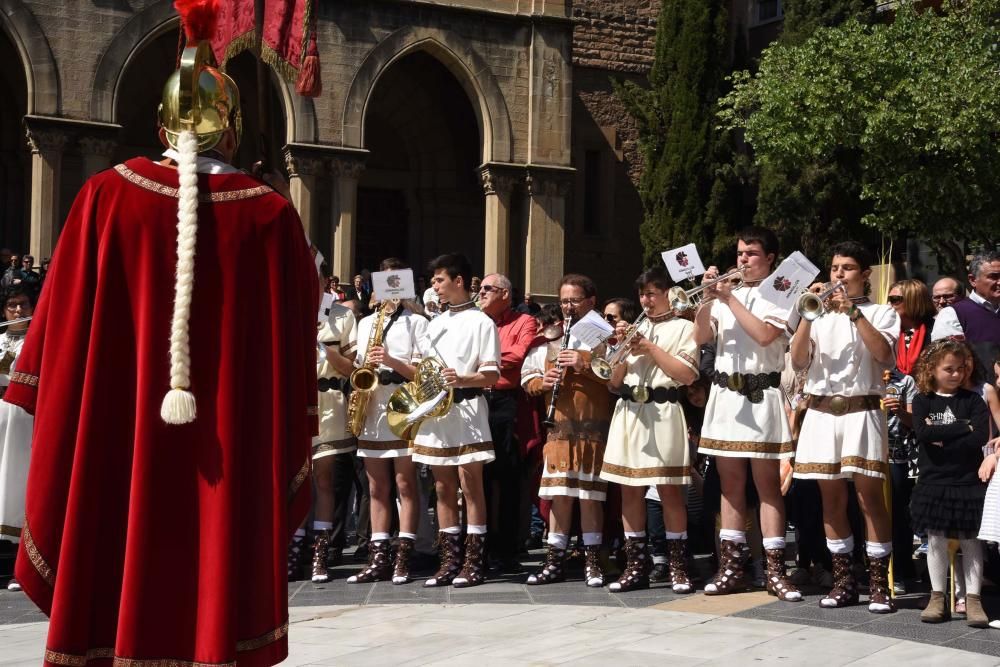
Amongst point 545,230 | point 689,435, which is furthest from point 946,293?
point 545,230

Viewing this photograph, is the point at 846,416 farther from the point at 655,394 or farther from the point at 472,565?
the point at 472,565

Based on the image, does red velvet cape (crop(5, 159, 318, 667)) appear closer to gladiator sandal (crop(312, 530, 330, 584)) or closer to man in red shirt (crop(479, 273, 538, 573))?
gladiator sandal (crop(312, 530, 330, 584))

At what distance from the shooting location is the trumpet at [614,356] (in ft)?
27.5

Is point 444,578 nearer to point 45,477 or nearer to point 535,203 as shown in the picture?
point 45,477

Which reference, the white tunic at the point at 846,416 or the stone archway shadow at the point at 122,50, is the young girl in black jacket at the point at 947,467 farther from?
the stone archway shadow at the point at 122,50

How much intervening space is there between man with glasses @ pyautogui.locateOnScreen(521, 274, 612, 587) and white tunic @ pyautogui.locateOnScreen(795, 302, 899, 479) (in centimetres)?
156

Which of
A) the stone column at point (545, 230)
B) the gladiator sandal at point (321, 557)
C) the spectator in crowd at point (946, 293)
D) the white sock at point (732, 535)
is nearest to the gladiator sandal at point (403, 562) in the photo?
the gladiator sandal at point (321, 557)

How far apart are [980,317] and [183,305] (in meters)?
5.67

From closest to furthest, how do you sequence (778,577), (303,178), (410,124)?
(778,577) → (303,178) → (410,124)

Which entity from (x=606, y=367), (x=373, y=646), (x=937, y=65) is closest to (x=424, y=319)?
(x=606, y=367)

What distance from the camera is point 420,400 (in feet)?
29.0

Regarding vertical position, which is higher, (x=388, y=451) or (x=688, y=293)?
(x=688, y=293)

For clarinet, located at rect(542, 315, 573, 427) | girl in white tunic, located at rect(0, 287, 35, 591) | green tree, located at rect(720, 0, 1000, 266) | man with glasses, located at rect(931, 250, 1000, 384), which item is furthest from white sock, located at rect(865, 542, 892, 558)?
green tree, located at rect(720, 0, 1000, 266)

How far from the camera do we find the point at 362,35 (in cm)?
2380
